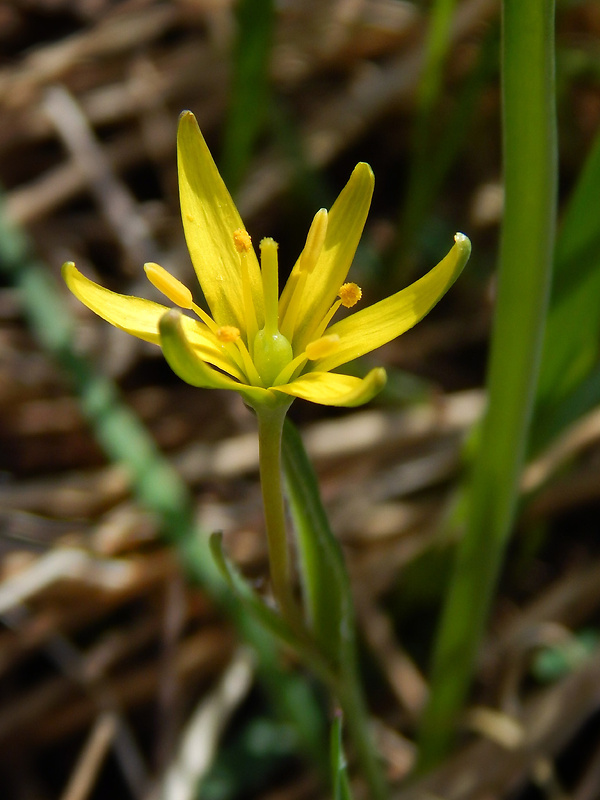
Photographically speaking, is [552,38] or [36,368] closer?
[552,38]

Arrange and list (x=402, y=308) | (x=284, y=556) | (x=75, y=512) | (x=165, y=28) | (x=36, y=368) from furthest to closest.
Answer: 1. (x=165, y=28)
2. (x=36, y=368)
3. (x=75, y=512)
4. (x=284, y=556)
5. (x=402, y=308)

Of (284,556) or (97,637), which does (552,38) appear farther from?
(97,637)

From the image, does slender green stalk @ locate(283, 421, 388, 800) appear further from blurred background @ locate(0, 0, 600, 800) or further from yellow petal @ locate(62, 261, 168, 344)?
blurred background @ locate(0, 0, 600, 800)

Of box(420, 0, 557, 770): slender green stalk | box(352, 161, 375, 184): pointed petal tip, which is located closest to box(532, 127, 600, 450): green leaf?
box(420, 0, 557, 770): slender green stalk

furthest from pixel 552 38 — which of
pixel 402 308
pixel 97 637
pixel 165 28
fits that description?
pixel 165 28

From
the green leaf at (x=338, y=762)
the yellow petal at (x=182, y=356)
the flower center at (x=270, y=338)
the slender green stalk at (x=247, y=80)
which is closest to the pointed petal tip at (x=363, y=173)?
the flower center at (x=270, y=338)

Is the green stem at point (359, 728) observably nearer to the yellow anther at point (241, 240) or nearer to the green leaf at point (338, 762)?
the green leaf at point (338, 762)

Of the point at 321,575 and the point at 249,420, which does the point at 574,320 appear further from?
the point at 249,420
